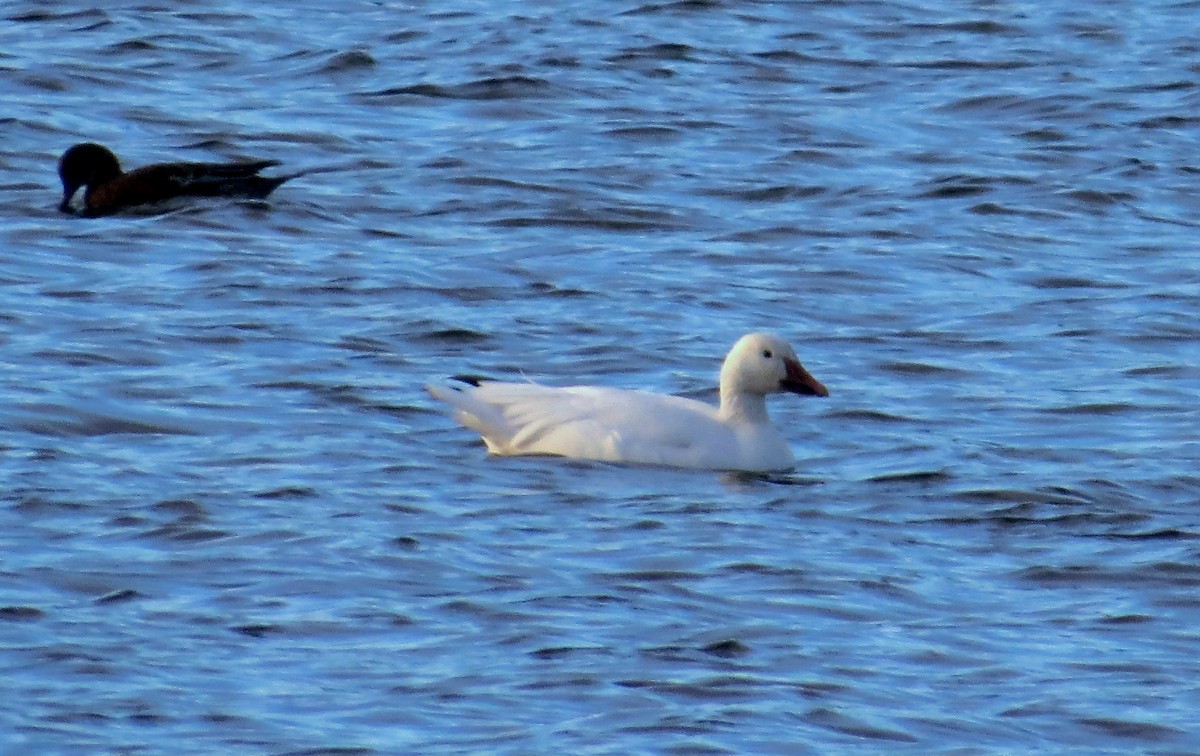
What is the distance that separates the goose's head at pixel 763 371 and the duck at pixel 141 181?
517 centimetres

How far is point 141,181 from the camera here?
14789 millimetres

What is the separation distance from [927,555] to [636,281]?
483cm

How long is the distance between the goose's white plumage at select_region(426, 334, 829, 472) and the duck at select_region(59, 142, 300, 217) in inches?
193

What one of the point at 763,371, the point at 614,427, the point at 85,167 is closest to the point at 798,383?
the point at 763,371

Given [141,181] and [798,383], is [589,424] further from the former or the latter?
[141,181]

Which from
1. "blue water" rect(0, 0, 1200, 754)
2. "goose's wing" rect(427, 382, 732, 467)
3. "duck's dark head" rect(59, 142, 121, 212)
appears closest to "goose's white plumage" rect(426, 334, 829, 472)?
"goose's wing" rect(427, 382, 732, 467)

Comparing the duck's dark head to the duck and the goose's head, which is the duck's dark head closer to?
the duck

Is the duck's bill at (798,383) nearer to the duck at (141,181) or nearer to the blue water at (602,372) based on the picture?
the blue water at (602,372)

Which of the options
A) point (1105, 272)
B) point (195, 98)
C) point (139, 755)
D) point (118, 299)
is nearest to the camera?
point (139, 755)

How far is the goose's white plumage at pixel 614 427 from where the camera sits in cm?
1004

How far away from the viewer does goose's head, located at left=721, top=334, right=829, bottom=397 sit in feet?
33.9

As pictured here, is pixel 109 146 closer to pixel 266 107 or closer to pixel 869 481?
pixel 266 107

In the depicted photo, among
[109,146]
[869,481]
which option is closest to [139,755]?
[869,481]

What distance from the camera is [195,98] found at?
18016 mm
